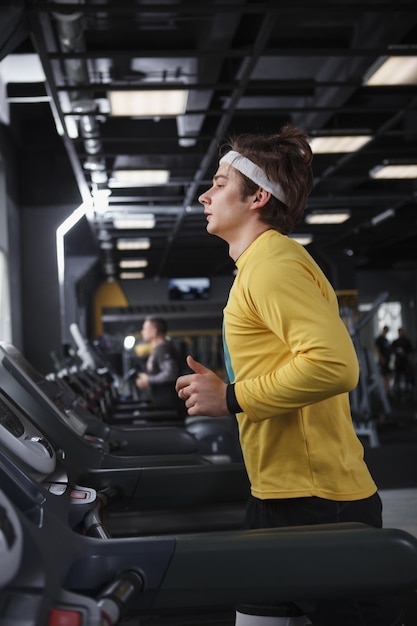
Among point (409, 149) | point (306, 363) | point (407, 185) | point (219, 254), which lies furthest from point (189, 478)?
point (219, 254)

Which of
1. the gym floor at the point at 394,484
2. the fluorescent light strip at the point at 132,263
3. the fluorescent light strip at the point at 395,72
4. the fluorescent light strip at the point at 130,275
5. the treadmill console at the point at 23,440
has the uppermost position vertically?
the fluorescent light strip at the point at 395,72

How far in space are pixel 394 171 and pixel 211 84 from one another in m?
4.51

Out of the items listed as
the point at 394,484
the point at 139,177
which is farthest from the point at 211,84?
the point at 139,177

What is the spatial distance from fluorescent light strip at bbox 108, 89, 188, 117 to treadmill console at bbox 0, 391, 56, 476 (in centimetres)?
503

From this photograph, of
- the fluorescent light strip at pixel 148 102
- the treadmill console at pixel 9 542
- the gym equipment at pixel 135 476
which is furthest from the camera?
the fluorescent light strip at pixel 148 102

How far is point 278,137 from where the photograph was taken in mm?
1675

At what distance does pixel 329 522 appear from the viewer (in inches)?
60.3

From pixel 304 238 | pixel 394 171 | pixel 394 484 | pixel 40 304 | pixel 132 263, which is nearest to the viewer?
pixel 394 484

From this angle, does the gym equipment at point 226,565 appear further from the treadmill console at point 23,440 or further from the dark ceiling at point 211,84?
the dark ceiling at point 211,84

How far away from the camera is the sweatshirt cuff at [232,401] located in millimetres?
1482

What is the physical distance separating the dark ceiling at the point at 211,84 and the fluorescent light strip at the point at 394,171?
0.12 meters

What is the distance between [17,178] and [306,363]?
9.79 meters

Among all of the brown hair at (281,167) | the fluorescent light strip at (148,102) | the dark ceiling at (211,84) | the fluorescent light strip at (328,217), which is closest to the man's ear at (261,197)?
the brown hair at (281,167)

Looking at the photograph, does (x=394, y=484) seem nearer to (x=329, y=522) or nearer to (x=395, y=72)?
(x=395, y=72)
